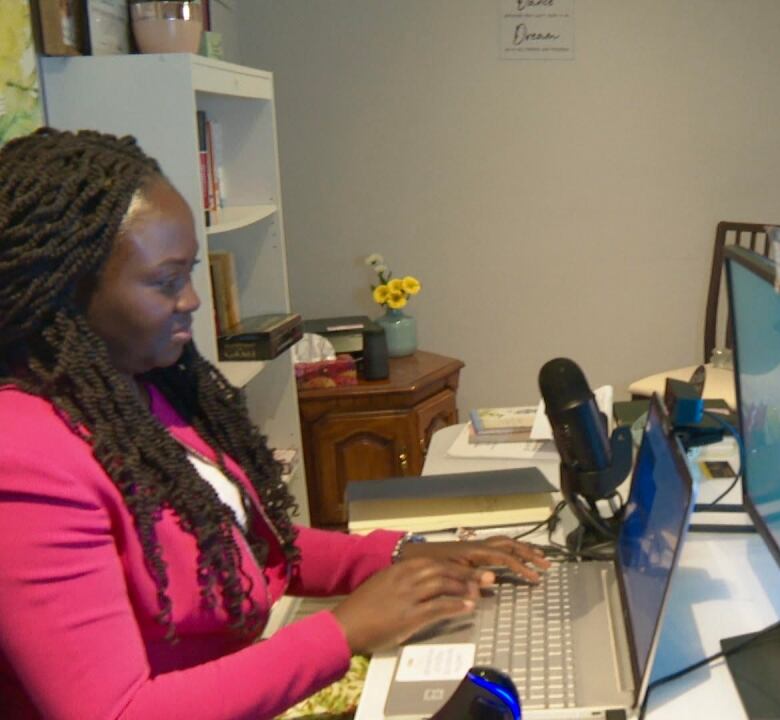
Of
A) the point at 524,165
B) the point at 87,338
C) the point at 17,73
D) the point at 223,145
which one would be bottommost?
the point at 87,338

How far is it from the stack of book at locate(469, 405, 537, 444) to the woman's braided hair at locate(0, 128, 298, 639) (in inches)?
33.2

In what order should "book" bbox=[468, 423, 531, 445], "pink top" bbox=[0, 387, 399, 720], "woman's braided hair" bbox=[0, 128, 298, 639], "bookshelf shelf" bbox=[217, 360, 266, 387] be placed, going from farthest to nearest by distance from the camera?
1. "bookshelf shelf" bbox=[217, 360, 266, 387]
2. "book" bbox=[468, 423, 531, 445]
3. "woman's braided hair" bbox=[0, 128, 298, 639]
4. "pink top" bbox=[0, 387, 399, 720]

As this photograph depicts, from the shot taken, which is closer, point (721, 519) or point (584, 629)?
point (584, 629)

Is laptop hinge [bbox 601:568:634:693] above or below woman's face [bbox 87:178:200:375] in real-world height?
below

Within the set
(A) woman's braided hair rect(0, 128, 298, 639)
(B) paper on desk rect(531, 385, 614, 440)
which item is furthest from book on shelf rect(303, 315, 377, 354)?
(A) woman's braided hair rect(0, 128, 298, 639)

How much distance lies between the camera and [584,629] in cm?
116

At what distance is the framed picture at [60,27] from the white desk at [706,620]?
4.80 feet

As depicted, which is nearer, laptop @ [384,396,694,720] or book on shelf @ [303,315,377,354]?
laptop @ [384,396,694,720]

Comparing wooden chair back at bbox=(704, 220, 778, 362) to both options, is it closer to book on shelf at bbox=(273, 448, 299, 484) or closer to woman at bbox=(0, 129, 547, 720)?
book on shelf at bbox=(273, 448, 299, 484)

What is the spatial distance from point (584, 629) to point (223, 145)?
1.84 meters

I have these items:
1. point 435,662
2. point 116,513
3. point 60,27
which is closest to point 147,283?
point 116,513

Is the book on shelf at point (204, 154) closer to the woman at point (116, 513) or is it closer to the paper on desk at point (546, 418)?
the paper on desk at point (546, 418)

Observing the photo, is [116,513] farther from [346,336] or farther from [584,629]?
[346,336]

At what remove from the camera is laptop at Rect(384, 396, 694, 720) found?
1.00 metres
